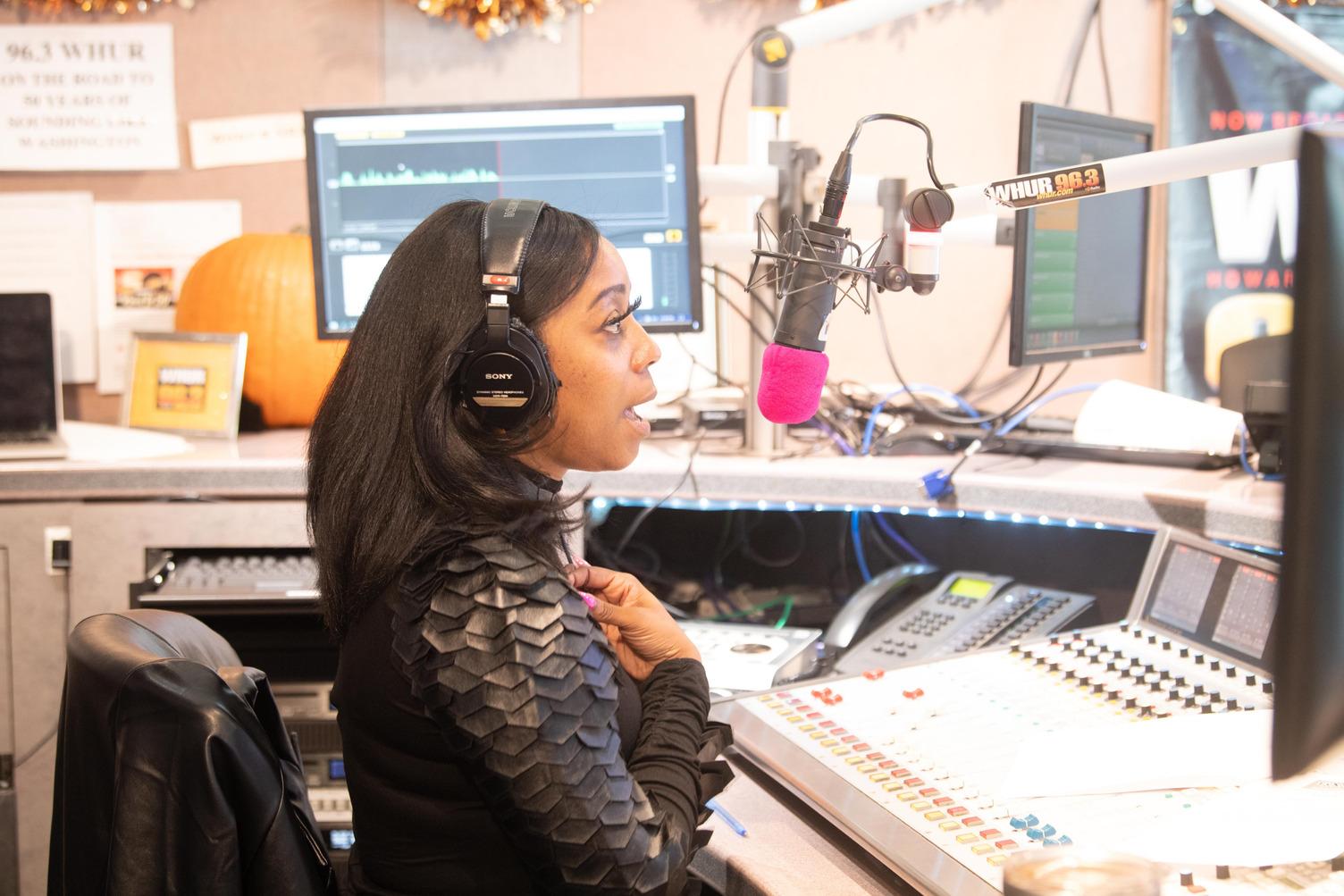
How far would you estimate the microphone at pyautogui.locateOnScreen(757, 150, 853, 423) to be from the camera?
0.96 metres

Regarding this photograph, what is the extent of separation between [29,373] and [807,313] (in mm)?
1289

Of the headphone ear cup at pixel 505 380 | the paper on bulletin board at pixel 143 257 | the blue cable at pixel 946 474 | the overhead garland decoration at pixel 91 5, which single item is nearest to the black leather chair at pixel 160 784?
the headphone ear cup at pixel 505 380

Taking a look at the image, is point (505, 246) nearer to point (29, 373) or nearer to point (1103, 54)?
point (29, 373)

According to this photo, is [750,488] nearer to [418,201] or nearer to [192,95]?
[418,201]

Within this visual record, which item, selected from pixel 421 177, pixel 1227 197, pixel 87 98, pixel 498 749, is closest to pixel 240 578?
pixel 421 177

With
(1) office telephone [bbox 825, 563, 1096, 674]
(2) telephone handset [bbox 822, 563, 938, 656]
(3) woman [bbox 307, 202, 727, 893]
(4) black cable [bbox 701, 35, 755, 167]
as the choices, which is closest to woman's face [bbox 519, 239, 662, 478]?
(3) woman [bbox 307, 202, 727, 893]

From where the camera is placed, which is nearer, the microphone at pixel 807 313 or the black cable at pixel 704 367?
the microphone at pixel 807 313

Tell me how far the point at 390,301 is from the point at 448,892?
→ 46 cm

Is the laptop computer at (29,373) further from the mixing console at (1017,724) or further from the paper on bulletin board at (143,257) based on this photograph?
the mixing console at (1017,724)

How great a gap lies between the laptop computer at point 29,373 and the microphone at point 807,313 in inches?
46.4

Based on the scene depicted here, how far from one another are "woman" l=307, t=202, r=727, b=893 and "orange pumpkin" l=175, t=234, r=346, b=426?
1011mm

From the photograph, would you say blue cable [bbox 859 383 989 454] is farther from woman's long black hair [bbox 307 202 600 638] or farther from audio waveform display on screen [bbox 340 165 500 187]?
woman's long black hair [bbox 307 202 600 638]

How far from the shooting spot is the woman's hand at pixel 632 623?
3.57ft

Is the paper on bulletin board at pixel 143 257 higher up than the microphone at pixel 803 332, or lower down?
higher up
